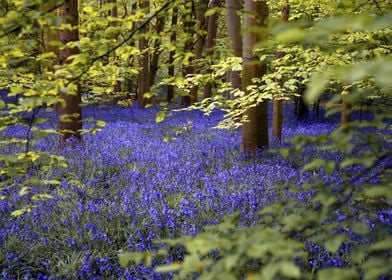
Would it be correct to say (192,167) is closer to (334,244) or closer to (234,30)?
(334,244)

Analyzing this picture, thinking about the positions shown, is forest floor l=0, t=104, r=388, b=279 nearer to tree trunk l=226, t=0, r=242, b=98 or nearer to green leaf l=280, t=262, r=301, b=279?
green leaf l=280, t=262, r=301, b=279

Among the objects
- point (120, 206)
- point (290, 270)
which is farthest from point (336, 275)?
point (120, 206)

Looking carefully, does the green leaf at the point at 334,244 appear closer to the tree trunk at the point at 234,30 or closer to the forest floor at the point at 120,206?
the forest floor at the point at 120,206

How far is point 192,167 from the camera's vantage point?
22.2 ft

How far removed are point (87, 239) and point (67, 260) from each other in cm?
38

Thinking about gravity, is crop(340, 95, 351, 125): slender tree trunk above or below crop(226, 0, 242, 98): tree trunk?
below

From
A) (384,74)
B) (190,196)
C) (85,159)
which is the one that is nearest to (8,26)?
(384,74)

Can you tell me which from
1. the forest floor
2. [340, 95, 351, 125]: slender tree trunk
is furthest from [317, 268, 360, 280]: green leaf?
the forest floor

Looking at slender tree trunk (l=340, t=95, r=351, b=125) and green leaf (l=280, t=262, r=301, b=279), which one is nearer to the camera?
green leaf (l=280, t=262, r=301, b=279)

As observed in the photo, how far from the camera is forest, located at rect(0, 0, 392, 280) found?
1.38 meters

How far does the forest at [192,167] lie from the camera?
1378 millimetres

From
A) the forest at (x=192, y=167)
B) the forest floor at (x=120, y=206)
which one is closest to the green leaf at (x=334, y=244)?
the forest at (x=192, y=167)

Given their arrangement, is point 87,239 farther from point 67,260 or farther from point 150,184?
point 150,184

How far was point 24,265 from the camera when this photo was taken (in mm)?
3674
